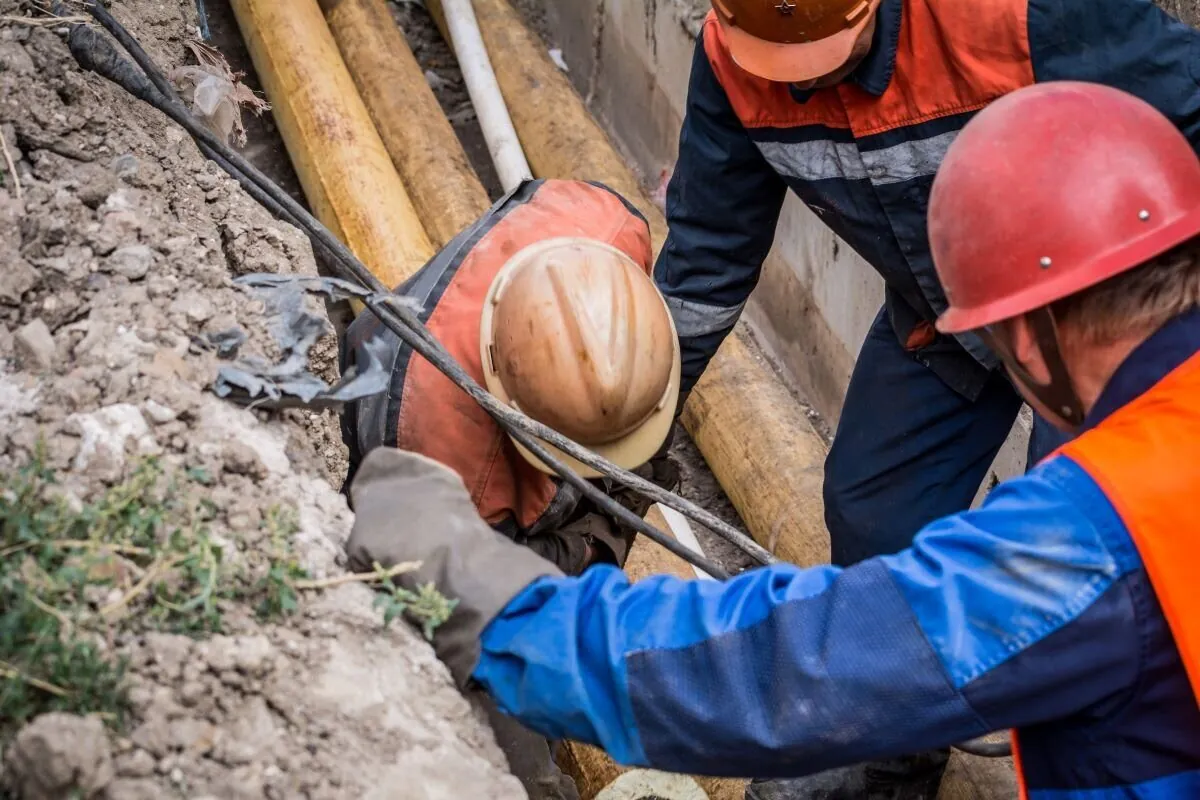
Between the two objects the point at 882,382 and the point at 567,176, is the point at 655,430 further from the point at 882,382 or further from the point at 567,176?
the point at 567,176

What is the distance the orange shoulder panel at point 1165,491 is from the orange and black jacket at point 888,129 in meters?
1.18

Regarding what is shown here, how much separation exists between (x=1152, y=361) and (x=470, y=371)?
151cm

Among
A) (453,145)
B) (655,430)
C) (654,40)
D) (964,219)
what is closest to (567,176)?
(453,145)

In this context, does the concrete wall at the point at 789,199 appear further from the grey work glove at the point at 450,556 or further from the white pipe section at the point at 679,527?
the grey work glove at the point at 450,556

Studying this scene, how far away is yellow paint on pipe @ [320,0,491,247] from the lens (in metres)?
4.95

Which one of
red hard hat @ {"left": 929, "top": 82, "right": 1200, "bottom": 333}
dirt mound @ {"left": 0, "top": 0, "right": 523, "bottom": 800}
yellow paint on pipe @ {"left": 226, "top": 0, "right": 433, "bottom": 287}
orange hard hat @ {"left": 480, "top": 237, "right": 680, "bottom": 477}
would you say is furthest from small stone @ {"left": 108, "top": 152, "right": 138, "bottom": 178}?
yellow paint on pipe @ {"left": 226, "top": 0, "right": 433, "bottom": 287}

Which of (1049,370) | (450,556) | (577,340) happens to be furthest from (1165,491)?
(577,340)

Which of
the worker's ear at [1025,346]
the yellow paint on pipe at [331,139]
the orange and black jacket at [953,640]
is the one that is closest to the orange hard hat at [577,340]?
the orange and black jacket at [953,640]

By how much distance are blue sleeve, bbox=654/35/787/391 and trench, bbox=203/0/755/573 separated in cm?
157

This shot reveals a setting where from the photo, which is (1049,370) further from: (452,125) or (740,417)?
(452,125)

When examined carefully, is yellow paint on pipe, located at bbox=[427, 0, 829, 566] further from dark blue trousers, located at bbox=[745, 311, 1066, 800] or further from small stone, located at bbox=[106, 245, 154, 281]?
small stone, located at bbox=[106, 245, 154, 281]

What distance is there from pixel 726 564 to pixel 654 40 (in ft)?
9.50

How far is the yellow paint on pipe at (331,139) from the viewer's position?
441cm

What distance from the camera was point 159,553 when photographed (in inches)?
62.9
